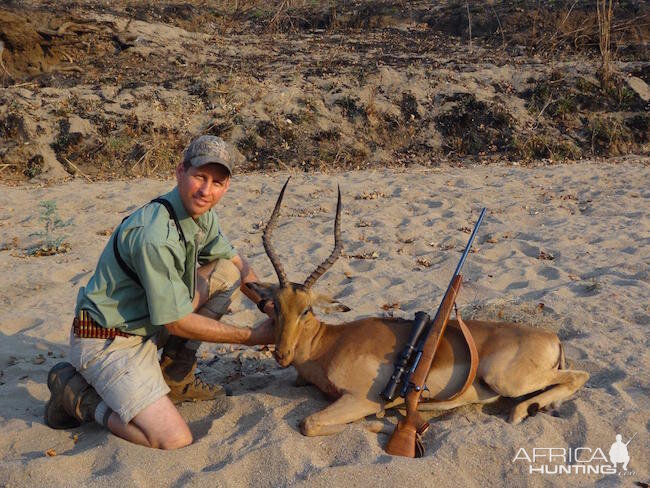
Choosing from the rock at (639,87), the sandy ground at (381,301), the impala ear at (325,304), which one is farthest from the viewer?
the rock at (639,87)

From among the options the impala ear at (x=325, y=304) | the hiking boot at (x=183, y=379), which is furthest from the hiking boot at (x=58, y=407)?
the impala ear at (x=325, y=304)

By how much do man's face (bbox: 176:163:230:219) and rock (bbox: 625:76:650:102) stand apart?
13.9m

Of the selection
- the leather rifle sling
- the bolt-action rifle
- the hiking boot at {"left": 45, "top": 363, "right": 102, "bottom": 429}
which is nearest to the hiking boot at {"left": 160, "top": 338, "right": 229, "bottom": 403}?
the hiking boot at {"left": 45, "top": 363, "right": 102, "bottom": 429}

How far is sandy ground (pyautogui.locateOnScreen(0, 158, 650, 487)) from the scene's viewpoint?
402cm

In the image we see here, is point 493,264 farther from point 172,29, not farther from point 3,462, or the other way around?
point 172,29

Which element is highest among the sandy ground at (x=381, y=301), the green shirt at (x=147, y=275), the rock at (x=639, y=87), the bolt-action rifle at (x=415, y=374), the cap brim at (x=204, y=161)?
the cap brim at (x=204, y=161)

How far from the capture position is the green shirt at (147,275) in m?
4.28

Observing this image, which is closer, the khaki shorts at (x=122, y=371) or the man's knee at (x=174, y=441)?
the man's knee at (x=174, y=441)

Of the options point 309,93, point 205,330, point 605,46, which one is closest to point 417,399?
point 205,330

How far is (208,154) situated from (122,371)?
158 centimetres

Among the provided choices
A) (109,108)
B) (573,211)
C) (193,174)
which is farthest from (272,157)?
(193,174)

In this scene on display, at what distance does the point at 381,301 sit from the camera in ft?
22.7

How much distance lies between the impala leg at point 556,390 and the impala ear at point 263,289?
196cm

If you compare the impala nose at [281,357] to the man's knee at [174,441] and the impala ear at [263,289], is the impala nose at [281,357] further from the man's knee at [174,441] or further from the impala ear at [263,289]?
the man's knee at [174,441]
